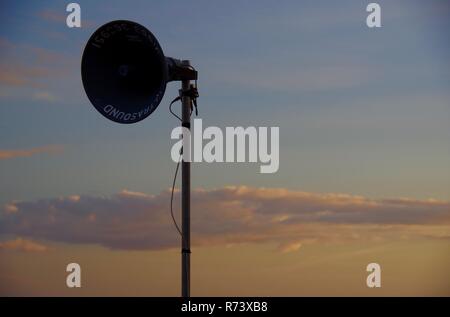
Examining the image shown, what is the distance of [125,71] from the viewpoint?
8.96m

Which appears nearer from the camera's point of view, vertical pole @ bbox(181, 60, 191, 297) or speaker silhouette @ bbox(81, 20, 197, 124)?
speaker silhouette @ bbox(81, 20, 197, 124)

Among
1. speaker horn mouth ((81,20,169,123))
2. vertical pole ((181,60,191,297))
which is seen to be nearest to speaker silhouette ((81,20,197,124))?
speaker horn mouth ((81,20,169,123))

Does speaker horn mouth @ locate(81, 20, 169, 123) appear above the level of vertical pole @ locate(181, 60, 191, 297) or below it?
above

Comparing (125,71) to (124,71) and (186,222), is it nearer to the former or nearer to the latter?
(124,71)

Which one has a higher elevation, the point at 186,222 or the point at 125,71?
the point at 125,71

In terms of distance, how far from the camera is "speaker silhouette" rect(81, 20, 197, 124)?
332 inches

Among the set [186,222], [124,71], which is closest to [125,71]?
[124,71]

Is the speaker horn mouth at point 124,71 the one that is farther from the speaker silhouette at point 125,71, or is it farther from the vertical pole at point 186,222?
the vertical pole at point 186,222

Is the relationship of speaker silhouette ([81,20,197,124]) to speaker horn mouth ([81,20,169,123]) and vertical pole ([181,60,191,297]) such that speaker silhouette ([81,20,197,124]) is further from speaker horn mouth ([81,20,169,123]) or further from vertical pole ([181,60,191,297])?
vertical pole ([181,60,191,297])

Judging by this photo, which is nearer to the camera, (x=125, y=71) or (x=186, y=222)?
(x=125, y=71)

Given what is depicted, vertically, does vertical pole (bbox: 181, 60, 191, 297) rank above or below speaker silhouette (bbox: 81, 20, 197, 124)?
below
